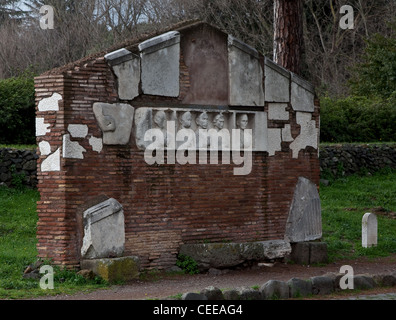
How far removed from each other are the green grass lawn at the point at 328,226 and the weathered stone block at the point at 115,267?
17cm

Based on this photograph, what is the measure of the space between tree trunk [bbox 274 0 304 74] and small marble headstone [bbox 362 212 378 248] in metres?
4.38

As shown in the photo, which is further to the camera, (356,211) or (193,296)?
(356,211)

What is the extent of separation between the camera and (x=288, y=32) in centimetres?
1766

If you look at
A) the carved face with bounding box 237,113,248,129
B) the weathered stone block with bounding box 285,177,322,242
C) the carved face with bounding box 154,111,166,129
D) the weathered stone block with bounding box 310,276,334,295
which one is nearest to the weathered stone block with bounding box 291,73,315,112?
the carved face with bounding box 237,113,248,129

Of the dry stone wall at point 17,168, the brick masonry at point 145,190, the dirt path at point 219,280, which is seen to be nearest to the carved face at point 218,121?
the brick masonry at point 145,190

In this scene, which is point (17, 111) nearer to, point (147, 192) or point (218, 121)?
point (218, 121)

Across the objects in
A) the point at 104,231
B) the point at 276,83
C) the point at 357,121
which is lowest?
the point at 104,231

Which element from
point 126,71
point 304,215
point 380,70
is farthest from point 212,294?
point 380,70

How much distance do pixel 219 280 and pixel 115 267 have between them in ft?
5.78

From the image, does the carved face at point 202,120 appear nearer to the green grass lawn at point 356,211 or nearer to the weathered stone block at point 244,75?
the weathered stone block at point 244,75

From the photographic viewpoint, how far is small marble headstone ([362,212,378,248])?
15109mm
